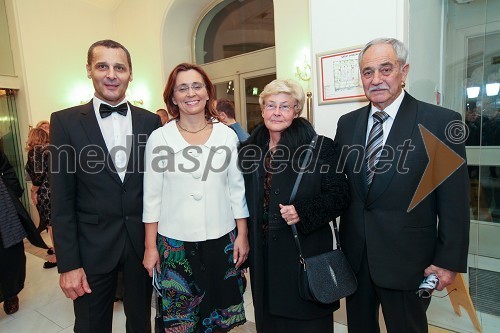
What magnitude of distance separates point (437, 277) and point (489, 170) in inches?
64.3

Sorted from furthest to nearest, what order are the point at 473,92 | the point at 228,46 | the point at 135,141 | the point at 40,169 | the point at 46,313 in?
the point at 228,46
the point at 40,169
the point at 46,313
the point at 473,92
the point at 135,141

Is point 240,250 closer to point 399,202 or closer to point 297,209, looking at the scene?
point 297,209

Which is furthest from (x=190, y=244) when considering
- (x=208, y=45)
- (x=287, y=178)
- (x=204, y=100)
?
(x=208, y=45)

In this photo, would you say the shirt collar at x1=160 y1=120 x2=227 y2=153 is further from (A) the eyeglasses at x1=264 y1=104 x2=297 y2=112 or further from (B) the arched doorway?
(B) the arched doorway

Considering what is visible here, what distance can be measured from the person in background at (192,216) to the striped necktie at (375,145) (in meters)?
0.62

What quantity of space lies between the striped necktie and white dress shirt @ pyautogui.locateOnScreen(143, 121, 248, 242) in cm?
67

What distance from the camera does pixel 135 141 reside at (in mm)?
1577

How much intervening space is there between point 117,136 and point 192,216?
0.54m

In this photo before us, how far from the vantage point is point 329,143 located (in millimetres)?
1561

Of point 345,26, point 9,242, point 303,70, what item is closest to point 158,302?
point 9,242

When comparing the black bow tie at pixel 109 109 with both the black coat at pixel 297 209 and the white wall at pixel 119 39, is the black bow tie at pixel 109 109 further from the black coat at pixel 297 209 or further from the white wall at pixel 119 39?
the white wall at pixel 119 39

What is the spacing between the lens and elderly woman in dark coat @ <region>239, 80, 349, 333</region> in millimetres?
1504

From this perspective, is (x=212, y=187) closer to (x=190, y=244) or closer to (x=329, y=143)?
(x=190, y=244)

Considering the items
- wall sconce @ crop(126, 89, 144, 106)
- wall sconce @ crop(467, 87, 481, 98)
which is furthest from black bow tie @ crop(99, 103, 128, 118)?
wall sconce @ crop(126, 89, 144, 106)
